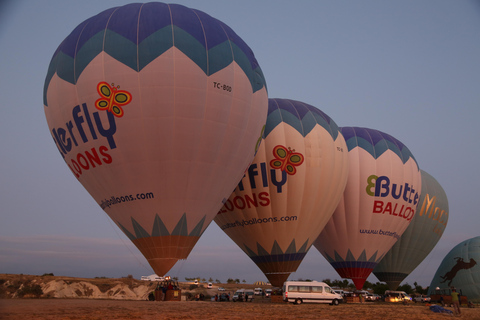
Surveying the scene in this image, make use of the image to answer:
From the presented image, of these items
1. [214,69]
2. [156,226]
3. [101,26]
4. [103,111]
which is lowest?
[156,226]

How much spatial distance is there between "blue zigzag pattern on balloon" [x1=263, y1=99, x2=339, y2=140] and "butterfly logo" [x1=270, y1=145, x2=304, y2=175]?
1277mm

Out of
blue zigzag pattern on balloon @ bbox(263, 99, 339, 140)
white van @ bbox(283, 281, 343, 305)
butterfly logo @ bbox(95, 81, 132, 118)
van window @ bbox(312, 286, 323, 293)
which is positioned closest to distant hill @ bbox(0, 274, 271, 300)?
white van @ bbox(283, 281, 343, 305)

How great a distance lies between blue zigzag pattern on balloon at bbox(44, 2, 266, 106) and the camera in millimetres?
21594

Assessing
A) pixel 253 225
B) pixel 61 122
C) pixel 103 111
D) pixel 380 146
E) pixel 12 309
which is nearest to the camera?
pixel 12 309

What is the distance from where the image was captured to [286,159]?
94.6 ft

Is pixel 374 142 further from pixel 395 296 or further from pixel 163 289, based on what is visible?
pixel 163 289

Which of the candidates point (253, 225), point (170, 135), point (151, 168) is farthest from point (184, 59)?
point (253, 225)

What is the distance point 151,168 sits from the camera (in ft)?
70.7

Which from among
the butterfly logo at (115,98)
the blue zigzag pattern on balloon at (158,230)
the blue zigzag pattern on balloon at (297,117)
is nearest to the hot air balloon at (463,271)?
the blue zigzag pattern on balloon at (297,117)

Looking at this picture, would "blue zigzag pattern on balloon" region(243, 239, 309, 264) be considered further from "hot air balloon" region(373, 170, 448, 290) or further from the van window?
"hot air balloon" region(373, 170, 448, 290)

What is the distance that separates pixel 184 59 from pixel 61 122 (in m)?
6.36

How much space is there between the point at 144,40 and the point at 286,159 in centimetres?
1110

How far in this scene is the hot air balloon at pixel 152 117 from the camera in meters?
21.3

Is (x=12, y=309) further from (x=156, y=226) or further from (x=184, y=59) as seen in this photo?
(x=184, y=59)
